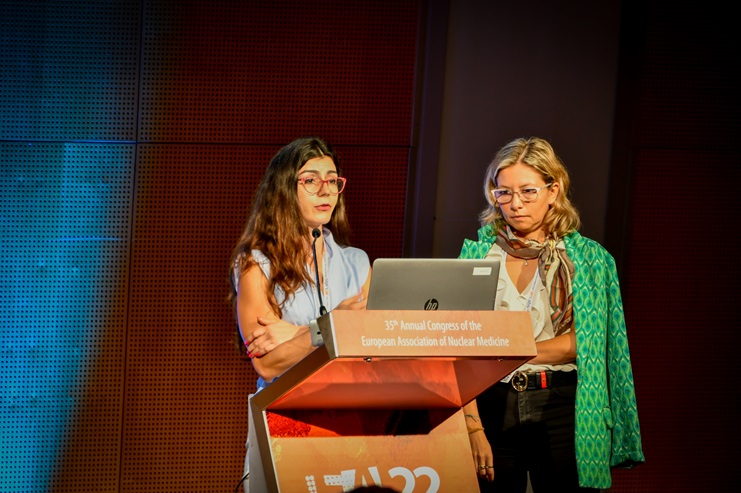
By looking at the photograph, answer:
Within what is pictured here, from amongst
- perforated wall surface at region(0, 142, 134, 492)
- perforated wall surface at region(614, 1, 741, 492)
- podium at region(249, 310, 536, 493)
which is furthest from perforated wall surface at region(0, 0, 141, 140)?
perforated wall surface at region(614, 1, 741, 492)

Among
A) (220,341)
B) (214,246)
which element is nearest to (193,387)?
(220,341)

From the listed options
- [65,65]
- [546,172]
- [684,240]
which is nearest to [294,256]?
[546,172]

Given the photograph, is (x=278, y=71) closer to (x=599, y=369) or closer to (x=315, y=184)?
(x=315, y=184)

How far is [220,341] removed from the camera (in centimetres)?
Answer: 386

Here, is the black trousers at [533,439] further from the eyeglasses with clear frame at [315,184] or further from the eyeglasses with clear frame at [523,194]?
the eyeglasses with clear frame at [315,184]

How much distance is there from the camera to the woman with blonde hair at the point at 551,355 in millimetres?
2689

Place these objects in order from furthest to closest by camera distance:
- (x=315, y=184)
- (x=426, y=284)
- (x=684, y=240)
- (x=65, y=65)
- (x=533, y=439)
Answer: (x=684, y=240)
(x=65, y=65)
(x=315, y=184)
(x=533, y=439)
(x=426, y=284)

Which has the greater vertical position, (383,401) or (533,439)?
(383,401)

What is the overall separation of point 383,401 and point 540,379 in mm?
884

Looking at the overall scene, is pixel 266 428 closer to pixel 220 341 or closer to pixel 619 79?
pixel 220 341

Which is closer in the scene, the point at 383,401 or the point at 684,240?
the point at 383,401

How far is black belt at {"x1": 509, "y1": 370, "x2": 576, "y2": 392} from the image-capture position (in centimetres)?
268

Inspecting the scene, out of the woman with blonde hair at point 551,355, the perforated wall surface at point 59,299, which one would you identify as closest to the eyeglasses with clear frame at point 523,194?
the woman with blonde hair at point 551,355

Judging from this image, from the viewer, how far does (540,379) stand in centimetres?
271
